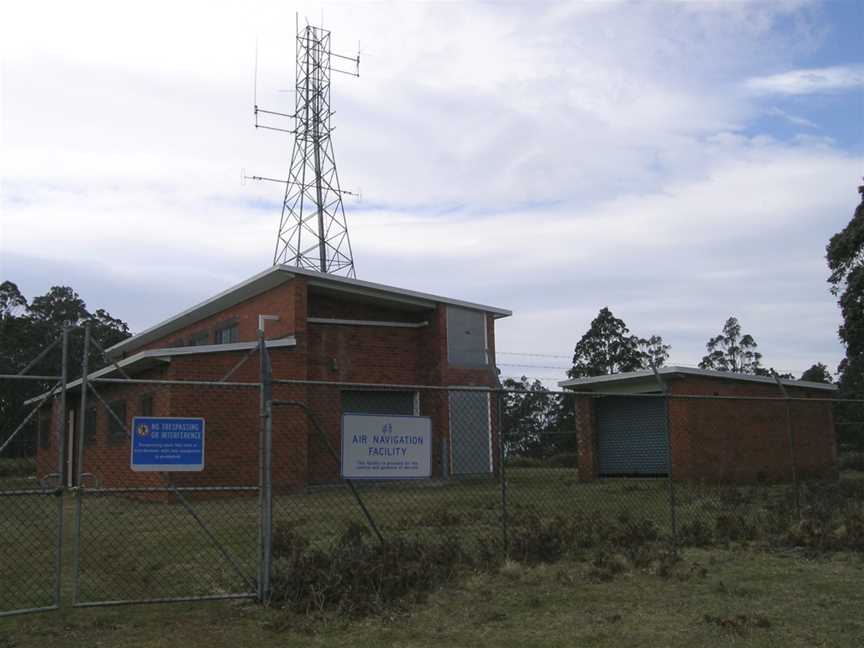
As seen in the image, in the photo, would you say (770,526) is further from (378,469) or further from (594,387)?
(594,387)

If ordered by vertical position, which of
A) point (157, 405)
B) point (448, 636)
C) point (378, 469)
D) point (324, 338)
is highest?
point (324, 338)

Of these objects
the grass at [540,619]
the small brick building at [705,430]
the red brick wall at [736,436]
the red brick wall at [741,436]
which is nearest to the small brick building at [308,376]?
the small brick building at [705,430]

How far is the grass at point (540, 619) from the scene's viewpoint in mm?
6383

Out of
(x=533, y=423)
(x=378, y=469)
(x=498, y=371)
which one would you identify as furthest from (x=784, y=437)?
(x=378, y=469)

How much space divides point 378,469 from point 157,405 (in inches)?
499

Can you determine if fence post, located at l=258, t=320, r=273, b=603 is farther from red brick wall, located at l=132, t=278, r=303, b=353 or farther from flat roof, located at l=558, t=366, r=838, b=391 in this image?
flat roof, located at l=558, t=366, r=838, b=391

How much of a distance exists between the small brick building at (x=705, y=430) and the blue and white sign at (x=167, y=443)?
15.8m

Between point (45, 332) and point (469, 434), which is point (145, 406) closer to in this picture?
point (469, 434)

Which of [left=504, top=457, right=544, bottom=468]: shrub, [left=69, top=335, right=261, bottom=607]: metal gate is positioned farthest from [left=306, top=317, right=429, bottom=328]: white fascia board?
[left=504, top=457, right=544, bottom=468]: shrub

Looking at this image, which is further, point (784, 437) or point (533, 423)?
point (784, 437)

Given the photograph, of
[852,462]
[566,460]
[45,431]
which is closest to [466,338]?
[566,460]

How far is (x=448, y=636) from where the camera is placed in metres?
6.52

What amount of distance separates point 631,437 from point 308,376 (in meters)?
9.08

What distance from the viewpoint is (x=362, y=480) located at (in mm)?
8219
